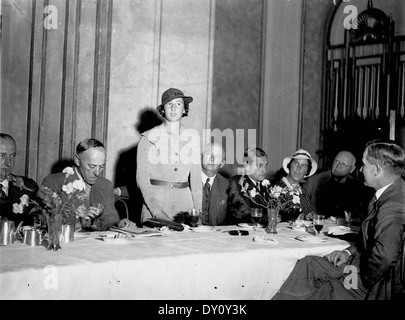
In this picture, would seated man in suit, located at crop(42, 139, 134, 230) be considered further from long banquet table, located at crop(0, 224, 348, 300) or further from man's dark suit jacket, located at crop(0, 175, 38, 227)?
long banquet table, located at crop(0, 224, 348, 300)

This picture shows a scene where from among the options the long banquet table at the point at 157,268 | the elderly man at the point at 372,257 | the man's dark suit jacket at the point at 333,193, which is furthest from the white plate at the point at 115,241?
the man's dark suit jacket at the point at 333,193

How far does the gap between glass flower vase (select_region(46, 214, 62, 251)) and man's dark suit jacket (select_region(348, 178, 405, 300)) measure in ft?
5.21

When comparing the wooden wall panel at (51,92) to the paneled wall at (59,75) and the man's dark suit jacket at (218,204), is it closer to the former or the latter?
the paneled wall at (59,75)

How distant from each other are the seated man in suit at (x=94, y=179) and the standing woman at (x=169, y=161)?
0.90 feet

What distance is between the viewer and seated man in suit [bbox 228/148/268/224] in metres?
4.21

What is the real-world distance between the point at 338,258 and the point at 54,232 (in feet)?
5.02

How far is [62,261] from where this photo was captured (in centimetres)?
209

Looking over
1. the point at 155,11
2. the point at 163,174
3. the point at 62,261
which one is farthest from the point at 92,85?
the point at 62,261

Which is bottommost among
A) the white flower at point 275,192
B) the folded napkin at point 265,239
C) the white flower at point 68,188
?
the folded napkin at point 265,239

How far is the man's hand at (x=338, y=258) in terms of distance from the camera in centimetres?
272

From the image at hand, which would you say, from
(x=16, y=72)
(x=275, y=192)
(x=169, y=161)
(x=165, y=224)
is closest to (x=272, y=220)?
(x=275, y=192)

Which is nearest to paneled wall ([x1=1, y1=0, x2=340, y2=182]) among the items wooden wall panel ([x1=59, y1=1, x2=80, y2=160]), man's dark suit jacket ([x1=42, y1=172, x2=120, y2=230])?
wooden wall panel ([x1=59, y1=1, x2=80, y2=160])
